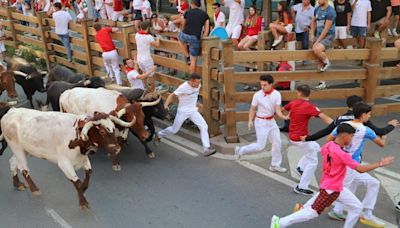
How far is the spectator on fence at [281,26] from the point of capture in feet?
32.2

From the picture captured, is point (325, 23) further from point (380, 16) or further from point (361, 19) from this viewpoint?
point (380, 16)

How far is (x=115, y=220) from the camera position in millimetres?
6180

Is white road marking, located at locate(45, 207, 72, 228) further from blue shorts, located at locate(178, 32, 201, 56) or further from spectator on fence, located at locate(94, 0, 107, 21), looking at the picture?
spectator on fence, located at locate(94, 0, 107, 21)

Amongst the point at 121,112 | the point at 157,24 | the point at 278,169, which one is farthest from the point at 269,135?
the point at 157,24

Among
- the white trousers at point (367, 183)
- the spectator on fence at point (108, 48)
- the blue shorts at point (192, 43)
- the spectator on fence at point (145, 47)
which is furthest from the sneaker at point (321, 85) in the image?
the white trousers at point (367, 183)

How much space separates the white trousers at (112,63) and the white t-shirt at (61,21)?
2631 millimetres

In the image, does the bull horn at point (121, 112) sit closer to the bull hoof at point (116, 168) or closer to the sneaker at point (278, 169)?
the bull hoof at point (116, 168)

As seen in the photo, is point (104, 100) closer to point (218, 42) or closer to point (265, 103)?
point (218, 42)

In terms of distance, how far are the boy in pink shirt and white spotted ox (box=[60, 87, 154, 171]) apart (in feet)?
10.0

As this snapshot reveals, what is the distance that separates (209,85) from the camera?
8.32 meters

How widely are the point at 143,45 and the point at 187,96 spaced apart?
2103 millimetres

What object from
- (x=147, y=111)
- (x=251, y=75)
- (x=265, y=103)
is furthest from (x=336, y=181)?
(x=147, y=111)

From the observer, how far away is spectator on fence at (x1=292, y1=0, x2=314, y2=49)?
1047 cm

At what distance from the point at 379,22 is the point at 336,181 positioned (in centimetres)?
736
